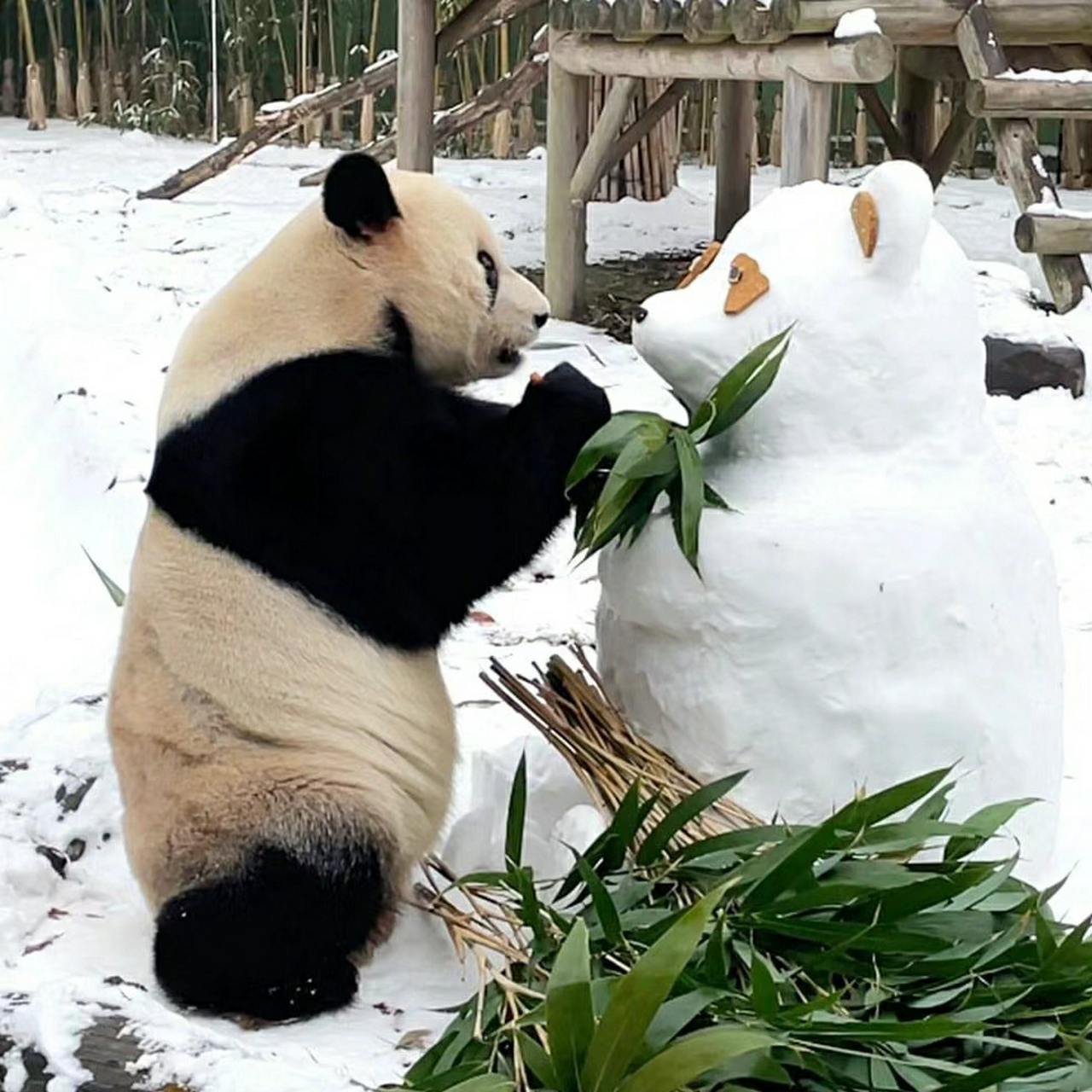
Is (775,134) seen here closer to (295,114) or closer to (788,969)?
(295,114)

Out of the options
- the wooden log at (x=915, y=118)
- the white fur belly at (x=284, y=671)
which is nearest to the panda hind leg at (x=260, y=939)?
the white fur belly at (x=284, y=671)

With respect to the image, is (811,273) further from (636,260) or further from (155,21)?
(155,21)

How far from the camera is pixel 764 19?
5484 mm

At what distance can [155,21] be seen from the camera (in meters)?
12.6

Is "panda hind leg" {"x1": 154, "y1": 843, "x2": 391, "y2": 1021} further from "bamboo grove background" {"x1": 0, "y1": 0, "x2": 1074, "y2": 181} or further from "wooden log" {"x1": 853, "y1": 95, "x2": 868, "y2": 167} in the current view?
"wooden log" {"x1": 853, "y1": 95, "x2": 868, "y2": 167}

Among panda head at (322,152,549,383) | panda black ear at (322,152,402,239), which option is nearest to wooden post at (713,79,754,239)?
panda head at (322,152,549,383)

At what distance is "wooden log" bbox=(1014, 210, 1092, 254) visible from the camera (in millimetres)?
5820

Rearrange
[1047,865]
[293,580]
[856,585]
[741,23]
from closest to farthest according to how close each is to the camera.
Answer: [856,585], [293,580], [1047,865], [741,23]

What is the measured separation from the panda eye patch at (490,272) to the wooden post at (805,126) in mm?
3321

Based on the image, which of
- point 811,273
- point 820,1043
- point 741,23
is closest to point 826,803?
point 820,1043

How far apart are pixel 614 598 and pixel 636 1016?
67cm

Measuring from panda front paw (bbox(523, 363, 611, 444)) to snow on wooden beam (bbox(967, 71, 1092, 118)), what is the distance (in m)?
4.02

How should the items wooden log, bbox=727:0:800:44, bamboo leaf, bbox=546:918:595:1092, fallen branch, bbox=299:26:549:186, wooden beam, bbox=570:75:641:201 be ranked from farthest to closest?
fallen branch, bbox=299:26:549:186, wooden beam, bbox=570:75:641:201, wooden log, bbox=727:0:800:44, bamboo leaf, bbox=546:918:595:1092

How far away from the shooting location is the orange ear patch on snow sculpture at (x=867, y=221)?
2121 millimetres
